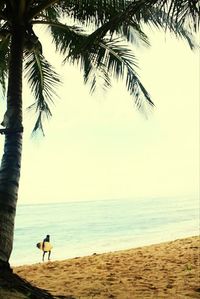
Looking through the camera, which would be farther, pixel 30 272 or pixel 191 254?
pixel 191 254

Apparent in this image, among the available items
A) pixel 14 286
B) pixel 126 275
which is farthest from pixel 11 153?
pixel 126 275

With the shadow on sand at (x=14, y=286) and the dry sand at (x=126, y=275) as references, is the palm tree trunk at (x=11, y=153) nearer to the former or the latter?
the shadow on sand at (x=14, y=286)

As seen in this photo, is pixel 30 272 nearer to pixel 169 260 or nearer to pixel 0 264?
pixel 169 260

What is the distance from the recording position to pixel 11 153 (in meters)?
6.74

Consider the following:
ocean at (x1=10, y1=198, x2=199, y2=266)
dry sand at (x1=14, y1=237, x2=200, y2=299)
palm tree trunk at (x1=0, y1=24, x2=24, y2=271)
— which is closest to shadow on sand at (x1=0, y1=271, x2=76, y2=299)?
palm tree trunk at (x1=0, y1=24, x2=24, y2=271)

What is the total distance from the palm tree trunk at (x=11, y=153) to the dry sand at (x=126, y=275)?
120 centimetres

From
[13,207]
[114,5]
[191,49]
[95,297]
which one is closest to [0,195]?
[13,207]

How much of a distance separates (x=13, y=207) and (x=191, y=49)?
5.18 m

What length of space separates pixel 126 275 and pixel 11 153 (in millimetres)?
3361

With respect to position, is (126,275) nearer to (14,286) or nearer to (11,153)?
(11,153)

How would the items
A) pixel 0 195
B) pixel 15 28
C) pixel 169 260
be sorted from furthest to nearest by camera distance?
pixel 169 260 < pixel 15 28 < pixel 0 195

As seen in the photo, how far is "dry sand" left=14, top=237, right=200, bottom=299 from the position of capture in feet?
22.5

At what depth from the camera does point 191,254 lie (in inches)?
412

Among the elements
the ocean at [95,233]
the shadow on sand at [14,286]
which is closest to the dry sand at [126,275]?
the shadow on sand at [14,286]
